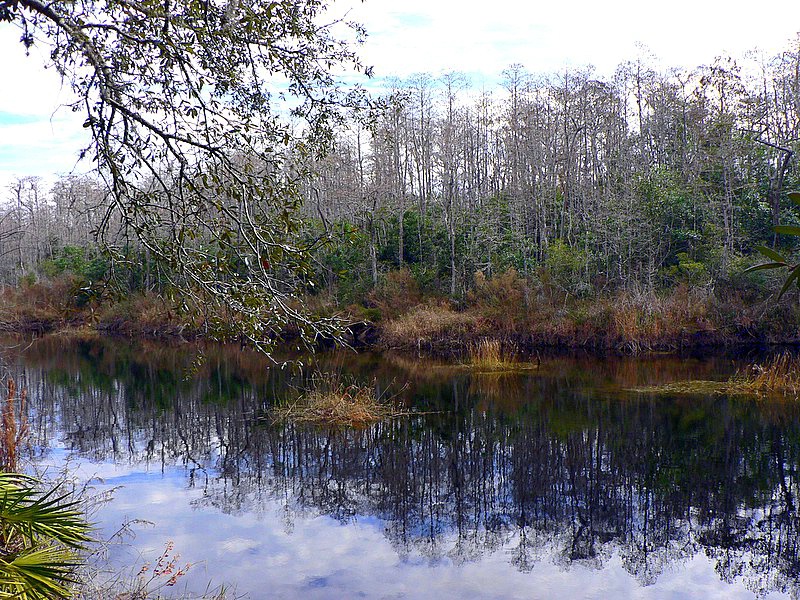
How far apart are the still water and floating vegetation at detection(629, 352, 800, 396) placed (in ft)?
Result: 2.71

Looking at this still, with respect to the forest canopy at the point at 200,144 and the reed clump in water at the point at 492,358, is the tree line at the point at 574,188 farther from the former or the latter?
the forest canopy at the point at 200,144

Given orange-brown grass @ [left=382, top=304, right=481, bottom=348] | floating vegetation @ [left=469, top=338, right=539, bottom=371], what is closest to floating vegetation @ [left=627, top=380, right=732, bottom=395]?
floating vegetation @ [left=469, top=338, right=539, bottom=371]

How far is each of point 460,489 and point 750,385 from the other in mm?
9996

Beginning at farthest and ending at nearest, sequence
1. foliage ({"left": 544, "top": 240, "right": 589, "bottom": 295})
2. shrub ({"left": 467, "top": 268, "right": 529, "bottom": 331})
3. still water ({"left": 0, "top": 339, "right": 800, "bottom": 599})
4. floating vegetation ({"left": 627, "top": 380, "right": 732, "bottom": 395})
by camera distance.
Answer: foliage ({"left": 544, "top": 240, "right": 589, "bottom": 295}), shrub ({"left": 467, "top": 268, "right": 529, "bottom": 331}), floating vegetation ({"left": 627, "top": 380, "right": 732, "bottom": 395}), still water ({"left": 0, "top": 339, "right": 800, "bottom": 599})

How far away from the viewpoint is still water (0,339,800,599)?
8.59m

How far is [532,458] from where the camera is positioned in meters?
13.3

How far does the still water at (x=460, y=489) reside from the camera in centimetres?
859

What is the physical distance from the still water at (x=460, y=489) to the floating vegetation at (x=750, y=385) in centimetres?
83

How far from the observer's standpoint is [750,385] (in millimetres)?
18000

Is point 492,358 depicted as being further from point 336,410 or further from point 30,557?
point 30,557

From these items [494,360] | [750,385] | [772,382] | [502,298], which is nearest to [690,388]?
[750,385]

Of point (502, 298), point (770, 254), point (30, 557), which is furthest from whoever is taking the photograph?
point (502, 298)

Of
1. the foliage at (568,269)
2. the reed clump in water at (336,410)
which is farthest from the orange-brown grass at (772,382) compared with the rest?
the foliage at (568,269)

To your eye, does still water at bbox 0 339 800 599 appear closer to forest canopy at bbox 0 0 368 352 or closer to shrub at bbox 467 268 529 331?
forest canopy at bbox 0 0 368 352
